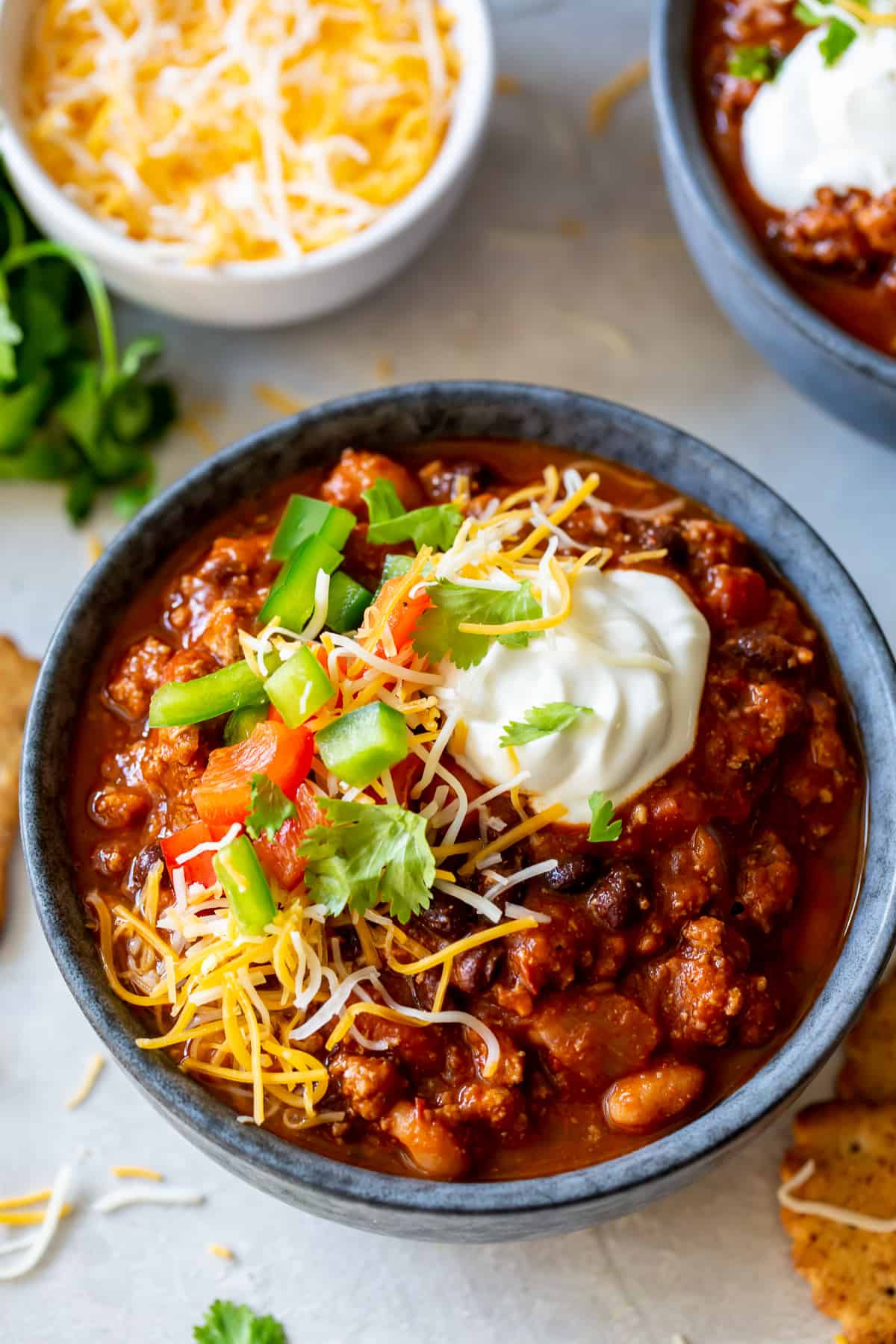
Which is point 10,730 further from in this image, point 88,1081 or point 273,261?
point 273,261

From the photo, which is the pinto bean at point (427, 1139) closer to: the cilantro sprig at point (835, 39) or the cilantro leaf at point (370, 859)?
the cilantro leaf at point (370, 859)

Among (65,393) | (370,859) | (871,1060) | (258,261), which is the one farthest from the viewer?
(65,393)

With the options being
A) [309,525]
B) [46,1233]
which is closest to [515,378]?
[309,525]

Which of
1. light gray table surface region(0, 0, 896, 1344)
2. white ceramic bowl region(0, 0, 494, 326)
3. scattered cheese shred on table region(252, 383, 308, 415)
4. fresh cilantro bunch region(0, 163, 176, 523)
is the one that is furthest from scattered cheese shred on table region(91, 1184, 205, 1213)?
white ceramic bowl region(0, 0, 494, 326)

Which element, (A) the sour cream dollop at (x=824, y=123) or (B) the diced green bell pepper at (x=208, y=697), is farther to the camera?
(A) the sour cream dollop at (x=824, y=123)

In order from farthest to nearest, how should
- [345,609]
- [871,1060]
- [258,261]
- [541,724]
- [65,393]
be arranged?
[65,393]
[258,261]
[871,1060]
[345,609]
[541,724]

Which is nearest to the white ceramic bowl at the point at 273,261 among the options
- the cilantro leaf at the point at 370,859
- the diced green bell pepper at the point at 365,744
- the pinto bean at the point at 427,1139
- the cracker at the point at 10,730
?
the cracker at the point at 10,730
